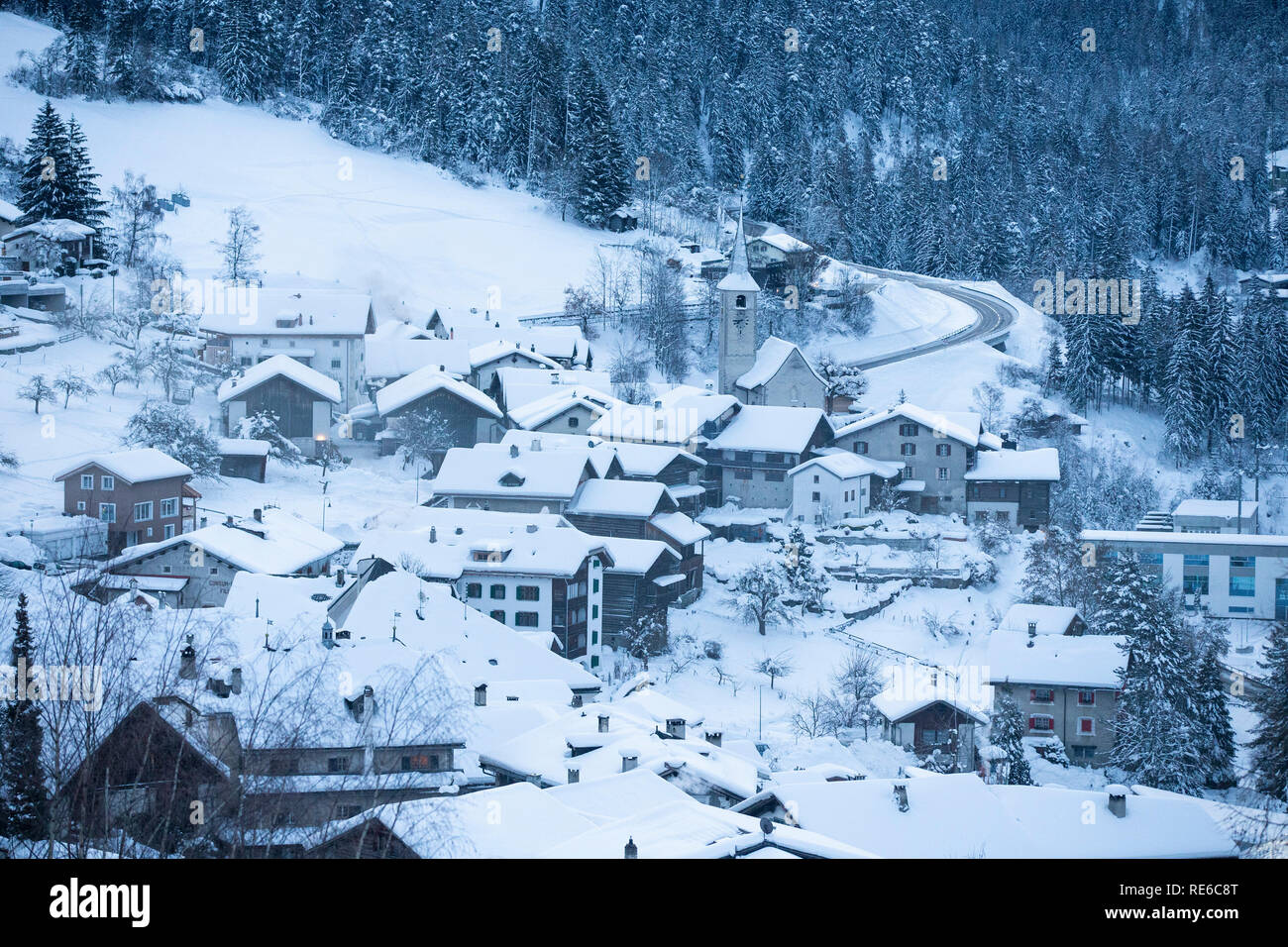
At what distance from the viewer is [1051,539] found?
22.4 metres

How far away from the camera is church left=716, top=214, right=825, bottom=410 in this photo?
1164 inches

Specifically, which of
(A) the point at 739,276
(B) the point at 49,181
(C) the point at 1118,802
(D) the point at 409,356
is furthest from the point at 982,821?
(B) the point at 49,181

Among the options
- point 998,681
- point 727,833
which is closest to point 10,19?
point 998,681

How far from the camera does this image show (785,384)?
2961 centimetres

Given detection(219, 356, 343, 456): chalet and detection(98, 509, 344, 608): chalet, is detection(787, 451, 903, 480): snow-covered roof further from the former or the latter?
detection(98, 509, 344, 608): chalet

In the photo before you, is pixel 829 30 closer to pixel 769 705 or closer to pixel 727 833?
pixel 769 705

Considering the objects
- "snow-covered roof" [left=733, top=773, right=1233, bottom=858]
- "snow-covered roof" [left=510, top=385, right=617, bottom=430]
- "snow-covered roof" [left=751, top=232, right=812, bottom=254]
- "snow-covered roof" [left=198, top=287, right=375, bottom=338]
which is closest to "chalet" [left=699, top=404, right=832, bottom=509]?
"snow-covered roof" [left=510, top=385, right=617, bottom=430]

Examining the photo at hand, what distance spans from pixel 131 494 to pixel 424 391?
734 cm

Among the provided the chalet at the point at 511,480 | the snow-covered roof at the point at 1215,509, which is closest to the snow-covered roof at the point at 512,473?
the chalet at the point at 511,480

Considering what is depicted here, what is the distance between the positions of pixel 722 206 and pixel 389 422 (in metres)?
20.6

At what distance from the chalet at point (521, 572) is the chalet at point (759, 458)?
6.49 meters

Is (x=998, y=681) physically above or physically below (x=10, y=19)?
below

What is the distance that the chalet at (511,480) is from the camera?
22109 mm

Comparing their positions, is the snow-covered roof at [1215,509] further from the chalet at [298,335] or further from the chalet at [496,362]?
the chalet at [298,335]
